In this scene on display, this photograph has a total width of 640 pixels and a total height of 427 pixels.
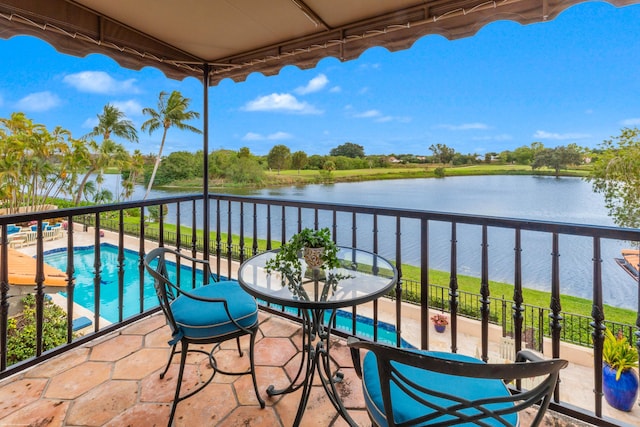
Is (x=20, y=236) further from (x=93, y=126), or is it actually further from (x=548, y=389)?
(x=548, y=389)

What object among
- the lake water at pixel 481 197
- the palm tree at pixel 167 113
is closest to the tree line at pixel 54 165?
the lake water at pixel 481 197

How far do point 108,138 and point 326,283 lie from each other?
567 inches

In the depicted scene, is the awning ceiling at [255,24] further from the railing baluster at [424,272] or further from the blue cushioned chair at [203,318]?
the blue cushioned chair at [203,318]

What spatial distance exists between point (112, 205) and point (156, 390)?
140 cm

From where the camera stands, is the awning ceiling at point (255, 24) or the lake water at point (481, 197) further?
the lake water at point (481, 197)

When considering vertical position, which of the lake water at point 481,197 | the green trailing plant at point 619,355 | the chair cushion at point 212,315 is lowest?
the green trailing plant at point 619,355

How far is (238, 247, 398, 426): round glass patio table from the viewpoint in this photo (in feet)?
4.64

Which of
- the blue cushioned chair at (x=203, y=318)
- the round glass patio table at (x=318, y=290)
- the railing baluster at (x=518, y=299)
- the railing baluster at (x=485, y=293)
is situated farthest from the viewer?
the railing baluster at (x=485, y=293)

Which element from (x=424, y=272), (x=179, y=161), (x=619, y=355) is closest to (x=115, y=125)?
(x=179, y=161)

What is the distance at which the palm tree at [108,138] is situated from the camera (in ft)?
32.4

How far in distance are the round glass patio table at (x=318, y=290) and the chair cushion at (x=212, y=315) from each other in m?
0.19

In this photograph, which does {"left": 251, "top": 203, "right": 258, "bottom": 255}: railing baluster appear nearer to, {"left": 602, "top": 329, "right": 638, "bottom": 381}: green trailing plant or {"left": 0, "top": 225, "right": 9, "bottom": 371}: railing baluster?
{"left": 0, "top": 225, "right": 9, "bottom": 371}: railing baluster

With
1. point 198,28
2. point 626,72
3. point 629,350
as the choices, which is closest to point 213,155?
point 198,28

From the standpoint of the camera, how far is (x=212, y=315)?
1.63 metres
